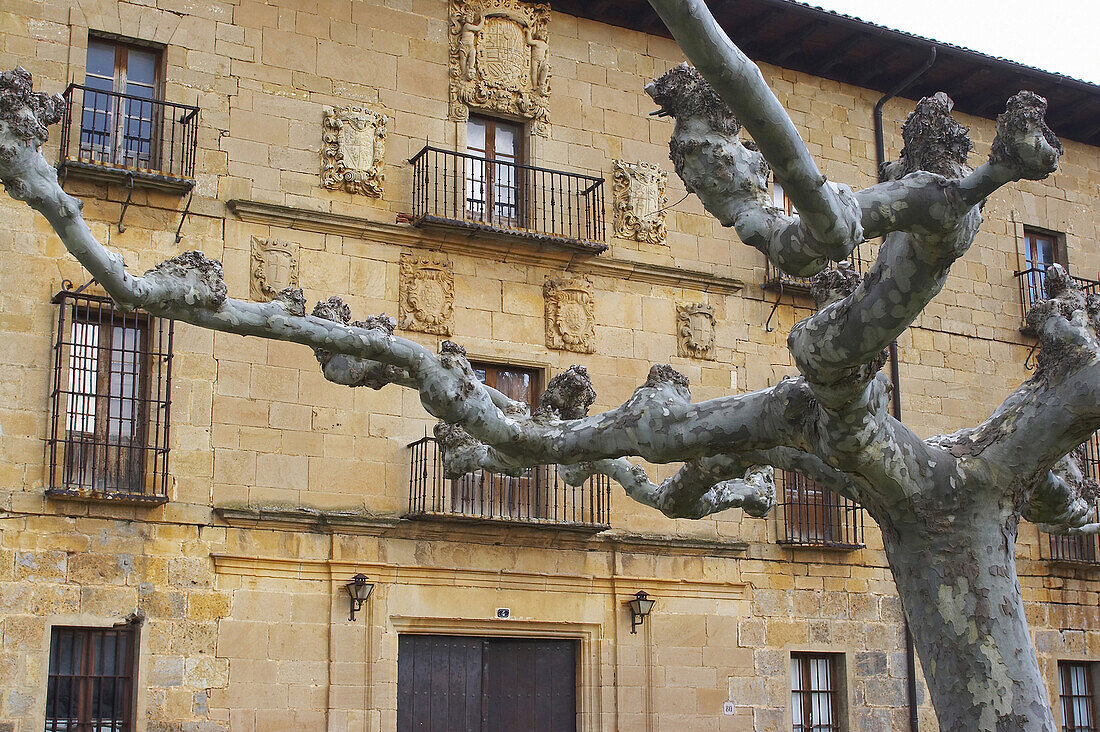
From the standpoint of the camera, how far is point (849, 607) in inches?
614

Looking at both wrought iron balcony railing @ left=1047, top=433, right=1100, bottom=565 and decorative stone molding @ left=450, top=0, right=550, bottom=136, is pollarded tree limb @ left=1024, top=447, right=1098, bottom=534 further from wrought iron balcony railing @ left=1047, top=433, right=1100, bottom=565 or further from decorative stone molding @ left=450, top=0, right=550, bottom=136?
wrought iron balcony railing @ left=1047, top=433, right=1100, bottom=565

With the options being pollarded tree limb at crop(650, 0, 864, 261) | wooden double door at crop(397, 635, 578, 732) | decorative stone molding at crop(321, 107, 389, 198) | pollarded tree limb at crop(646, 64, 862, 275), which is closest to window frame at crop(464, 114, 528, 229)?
decorative stone molding at crop(321, 107, 389, 198)

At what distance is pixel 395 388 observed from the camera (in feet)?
45.4

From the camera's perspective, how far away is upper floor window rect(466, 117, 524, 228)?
1470 cm

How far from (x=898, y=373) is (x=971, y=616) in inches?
401

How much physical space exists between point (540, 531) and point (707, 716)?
106 inches

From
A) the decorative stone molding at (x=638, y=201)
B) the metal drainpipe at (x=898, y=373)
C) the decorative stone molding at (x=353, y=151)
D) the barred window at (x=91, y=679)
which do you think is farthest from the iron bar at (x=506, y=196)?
the barred window at (x=91, y=679)

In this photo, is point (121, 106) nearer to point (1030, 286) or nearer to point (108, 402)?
point (108, 402)

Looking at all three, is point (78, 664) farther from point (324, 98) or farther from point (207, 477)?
point (324, 98)

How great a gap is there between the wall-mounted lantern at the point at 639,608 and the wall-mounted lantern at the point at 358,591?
286 centimetres

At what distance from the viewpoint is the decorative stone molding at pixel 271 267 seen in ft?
43.7

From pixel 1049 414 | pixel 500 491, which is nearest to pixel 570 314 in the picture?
pixel 500 491

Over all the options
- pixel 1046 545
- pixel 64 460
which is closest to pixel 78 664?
pixel 64 460

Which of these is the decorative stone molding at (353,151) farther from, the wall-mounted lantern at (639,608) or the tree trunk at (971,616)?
the tree trunk at (971,616)
